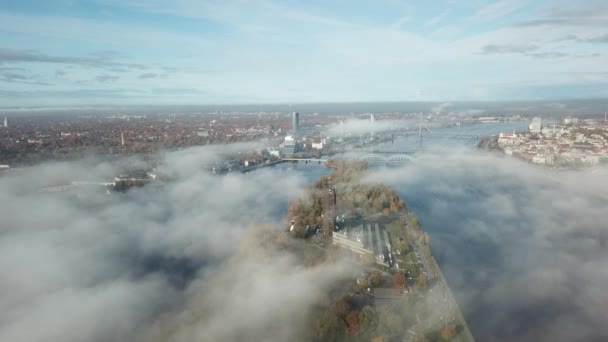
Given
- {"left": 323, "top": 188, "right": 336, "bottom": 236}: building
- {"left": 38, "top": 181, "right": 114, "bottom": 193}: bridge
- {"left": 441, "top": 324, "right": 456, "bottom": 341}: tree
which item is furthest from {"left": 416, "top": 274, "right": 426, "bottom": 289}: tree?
{"left": 38, "top": 181, "right": 114, "bottom": 193}: bridge

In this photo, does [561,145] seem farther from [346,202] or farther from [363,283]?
[363,283]

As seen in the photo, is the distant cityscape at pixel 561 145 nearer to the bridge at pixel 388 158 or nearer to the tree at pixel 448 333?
the bridge at pixel 388 158

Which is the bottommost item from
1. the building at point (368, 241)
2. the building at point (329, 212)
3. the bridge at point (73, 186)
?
the building at point (368, 241)

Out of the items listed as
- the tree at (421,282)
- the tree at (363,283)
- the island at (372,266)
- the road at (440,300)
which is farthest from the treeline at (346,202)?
the tree at (421,282)

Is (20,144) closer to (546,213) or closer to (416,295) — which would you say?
(416,295)

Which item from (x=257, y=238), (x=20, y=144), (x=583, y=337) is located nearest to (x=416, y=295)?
(x=583, y=337)
